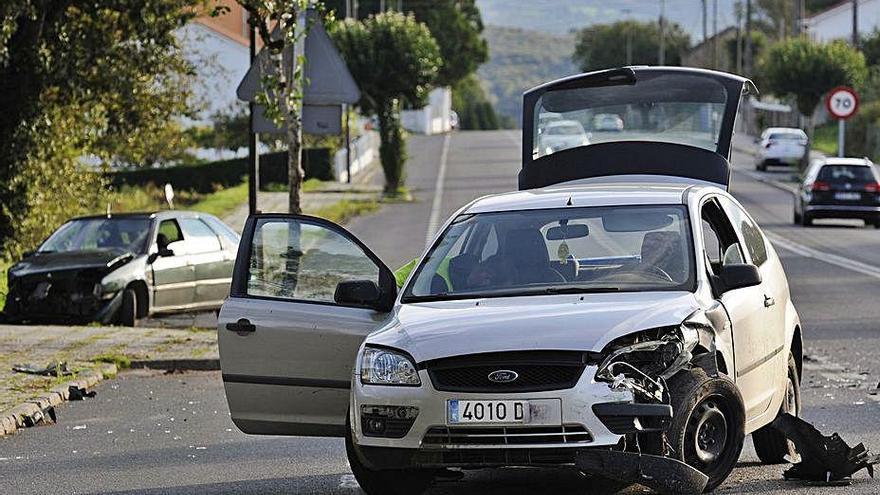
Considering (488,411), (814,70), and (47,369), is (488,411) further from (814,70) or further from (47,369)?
(814,70)

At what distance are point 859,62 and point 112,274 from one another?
53946 millimetres

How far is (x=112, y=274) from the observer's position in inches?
736

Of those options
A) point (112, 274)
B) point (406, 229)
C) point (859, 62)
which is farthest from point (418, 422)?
point (859, 62)

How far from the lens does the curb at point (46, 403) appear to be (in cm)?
1140

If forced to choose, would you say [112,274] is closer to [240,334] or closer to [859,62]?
[240,334]

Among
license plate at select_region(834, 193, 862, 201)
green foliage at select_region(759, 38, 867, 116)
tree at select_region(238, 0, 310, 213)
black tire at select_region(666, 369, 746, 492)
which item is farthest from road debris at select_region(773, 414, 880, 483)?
green foliage at select_region(759, 38, 867, 116)

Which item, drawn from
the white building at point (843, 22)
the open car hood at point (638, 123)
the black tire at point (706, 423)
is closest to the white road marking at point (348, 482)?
the black tire at point (706, 423)

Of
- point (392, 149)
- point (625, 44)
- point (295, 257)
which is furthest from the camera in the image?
point (625, 44)

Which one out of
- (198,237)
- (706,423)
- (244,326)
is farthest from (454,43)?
(706,423)

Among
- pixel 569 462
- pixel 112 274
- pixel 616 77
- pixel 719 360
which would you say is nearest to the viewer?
pixel 569 462

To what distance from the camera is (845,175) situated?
118ft

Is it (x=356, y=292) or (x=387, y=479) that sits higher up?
(x=356, y=292)

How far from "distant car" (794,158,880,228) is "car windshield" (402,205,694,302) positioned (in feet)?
92.1

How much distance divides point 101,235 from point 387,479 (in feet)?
41.5
